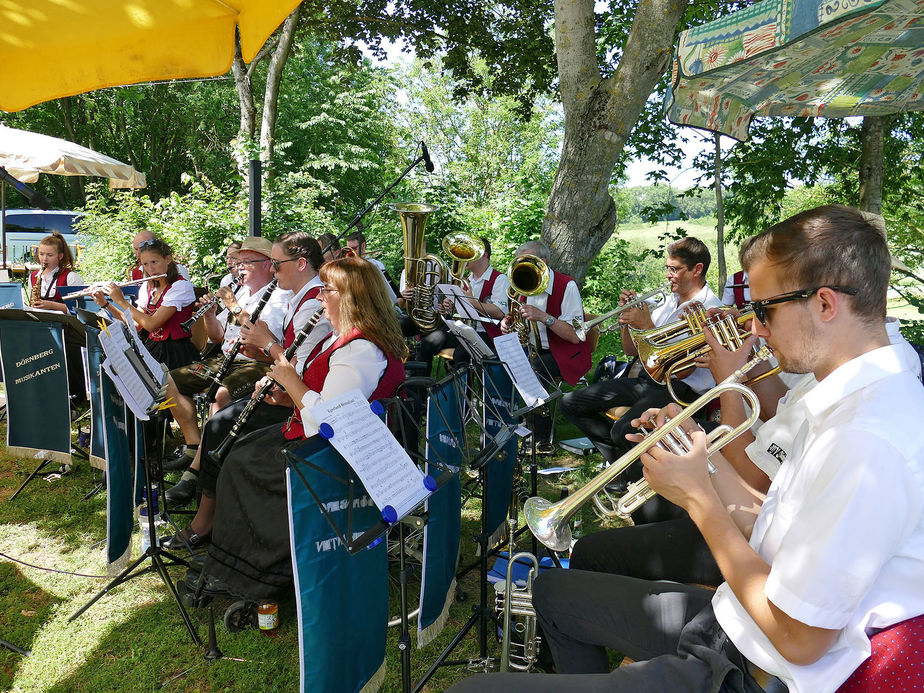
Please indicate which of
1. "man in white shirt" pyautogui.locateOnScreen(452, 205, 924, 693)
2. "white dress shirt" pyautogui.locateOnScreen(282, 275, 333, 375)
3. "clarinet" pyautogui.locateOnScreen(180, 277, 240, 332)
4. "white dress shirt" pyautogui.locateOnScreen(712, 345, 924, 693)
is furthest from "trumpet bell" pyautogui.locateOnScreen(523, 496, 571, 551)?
"clarinet" pyautogui.locateOnScreen(180, 277, 240, 332)

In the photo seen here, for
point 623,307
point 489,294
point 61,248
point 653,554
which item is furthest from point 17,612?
point 489,294

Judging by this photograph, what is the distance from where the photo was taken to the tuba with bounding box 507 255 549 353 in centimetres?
486

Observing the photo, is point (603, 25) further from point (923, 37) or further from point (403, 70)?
point (403, 70)

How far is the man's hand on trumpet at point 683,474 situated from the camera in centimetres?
150

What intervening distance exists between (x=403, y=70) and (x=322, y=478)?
2887 cm

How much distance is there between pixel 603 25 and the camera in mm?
8695

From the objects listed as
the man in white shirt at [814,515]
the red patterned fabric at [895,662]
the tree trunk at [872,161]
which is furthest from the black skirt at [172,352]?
the tree trunk at [872,161]

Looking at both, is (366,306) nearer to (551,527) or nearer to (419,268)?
(551,527)

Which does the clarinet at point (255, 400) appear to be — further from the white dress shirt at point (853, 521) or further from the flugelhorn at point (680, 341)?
the white dress shirt at point (853, 521)

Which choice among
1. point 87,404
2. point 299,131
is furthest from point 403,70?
point 87,404

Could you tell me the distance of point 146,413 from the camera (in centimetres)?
293

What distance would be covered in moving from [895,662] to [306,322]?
3.21 meters

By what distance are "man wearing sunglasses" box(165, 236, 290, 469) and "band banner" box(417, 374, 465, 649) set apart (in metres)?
1.97

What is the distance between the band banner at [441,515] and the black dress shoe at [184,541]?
1.57m
